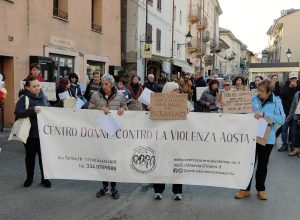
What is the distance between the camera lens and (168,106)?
602 centimetres

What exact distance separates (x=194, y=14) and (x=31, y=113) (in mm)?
38770

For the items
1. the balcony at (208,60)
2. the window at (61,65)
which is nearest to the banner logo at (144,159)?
the window at (61,65)

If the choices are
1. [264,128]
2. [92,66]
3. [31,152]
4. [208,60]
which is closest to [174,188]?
[264,128]

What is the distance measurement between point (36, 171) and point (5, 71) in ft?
21.3

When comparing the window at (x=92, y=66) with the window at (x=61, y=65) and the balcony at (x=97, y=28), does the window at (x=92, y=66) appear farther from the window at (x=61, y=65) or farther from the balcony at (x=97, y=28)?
the window at (x=61, y=65)

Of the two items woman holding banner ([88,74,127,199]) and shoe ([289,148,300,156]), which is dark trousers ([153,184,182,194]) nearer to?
woman holding banner ([88,74,127,199])

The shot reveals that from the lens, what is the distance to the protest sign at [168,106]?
5.95 meters

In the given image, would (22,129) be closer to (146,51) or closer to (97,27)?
(97,27)

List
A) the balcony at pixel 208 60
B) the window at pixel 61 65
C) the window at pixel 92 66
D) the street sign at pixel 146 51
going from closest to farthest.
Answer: the window at pixel 61 65 → the window at pixel 92 66 → the street sign at pixel 146 51 → the balcony at pixel 208 60

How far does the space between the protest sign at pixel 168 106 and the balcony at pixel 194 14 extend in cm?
3813

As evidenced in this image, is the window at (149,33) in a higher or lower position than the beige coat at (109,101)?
higher

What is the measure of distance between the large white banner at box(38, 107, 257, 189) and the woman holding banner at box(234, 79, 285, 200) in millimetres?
295

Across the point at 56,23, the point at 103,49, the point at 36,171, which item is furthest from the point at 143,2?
the point at 36,171

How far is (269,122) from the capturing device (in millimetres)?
6156
